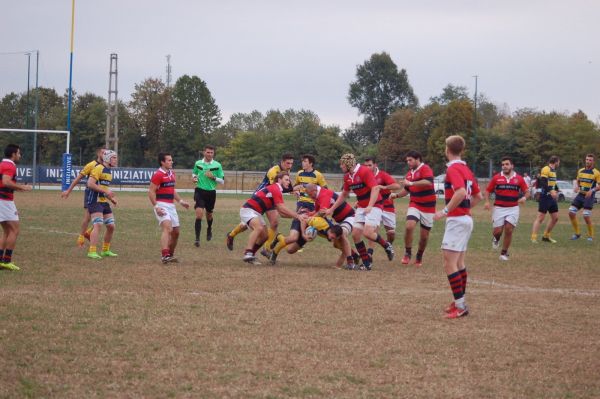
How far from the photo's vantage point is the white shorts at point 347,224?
1304 cm

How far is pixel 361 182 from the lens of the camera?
529 inches

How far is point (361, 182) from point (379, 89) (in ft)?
297

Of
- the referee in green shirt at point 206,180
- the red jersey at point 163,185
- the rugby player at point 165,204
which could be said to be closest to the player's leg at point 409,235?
the rugby player at point 165,204

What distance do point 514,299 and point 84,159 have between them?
6917 centimetres

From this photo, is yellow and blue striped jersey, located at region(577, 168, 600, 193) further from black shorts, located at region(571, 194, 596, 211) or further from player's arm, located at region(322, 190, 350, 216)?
player's arm, located at region(322, 190, 350, 216)

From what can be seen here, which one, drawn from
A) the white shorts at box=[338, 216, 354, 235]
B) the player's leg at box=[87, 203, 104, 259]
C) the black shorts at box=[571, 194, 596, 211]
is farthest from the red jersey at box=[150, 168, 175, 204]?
the black shorts at box=[571, 194, 596, 211]

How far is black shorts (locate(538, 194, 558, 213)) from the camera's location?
19638 mm

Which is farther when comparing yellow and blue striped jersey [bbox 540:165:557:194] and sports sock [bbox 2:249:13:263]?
yellow and blue striped jersey [bbox 540:165:557:194]

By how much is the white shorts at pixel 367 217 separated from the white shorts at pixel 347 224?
0.38ft

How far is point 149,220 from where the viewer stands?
24344 millimetres

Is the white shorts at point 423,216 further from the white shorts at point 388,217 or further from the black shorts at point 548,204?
the black shorts at point 548,204

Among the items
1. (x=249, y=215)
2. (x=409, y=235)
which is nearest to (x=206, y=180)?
(x=249, y=215)

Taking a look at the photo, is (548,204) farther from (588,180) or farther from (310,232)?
(310,232)

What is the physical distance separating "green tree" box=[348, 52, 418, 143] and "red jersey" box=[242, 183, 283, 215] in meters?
88.8
